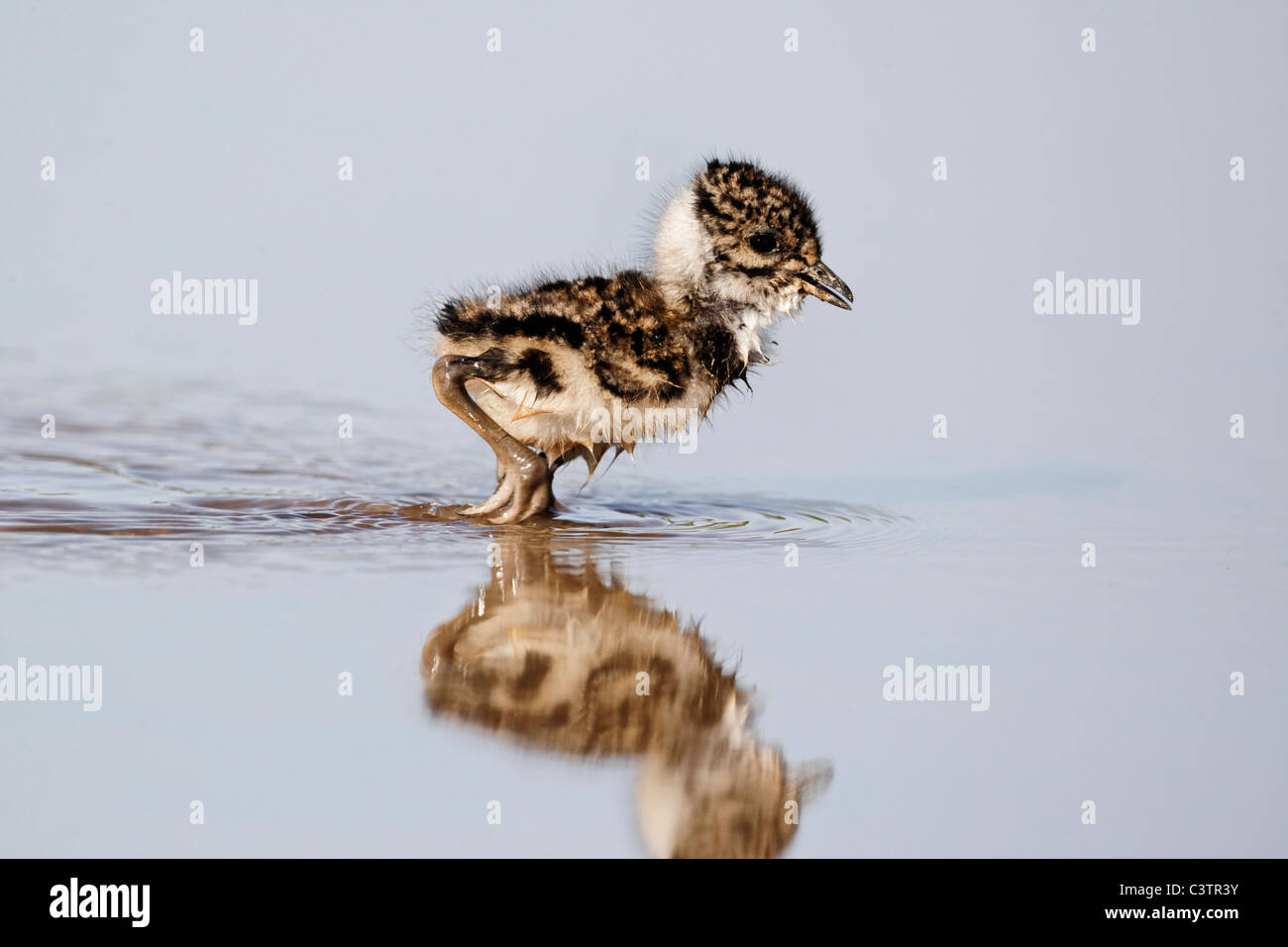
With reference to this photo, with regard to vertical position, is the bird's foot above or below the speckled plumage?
below

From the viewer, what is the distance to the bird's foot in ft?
19.0

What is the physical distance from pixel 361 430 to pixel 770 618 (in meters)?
3.23

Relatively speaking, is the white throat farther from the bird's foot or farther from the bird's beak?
the bird's foot

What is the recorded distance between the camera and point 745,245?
5949 mm

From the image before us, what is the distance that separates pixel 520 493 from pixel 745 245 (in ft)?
4.11

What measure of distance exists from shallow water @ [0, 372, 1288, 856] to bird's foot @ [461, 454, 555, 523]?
0.10 metres

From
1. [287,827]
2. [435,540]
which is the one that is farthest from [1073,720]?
[435,540]

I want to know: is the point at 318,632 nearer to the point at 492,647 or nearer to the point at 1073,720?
the point at 492,647
